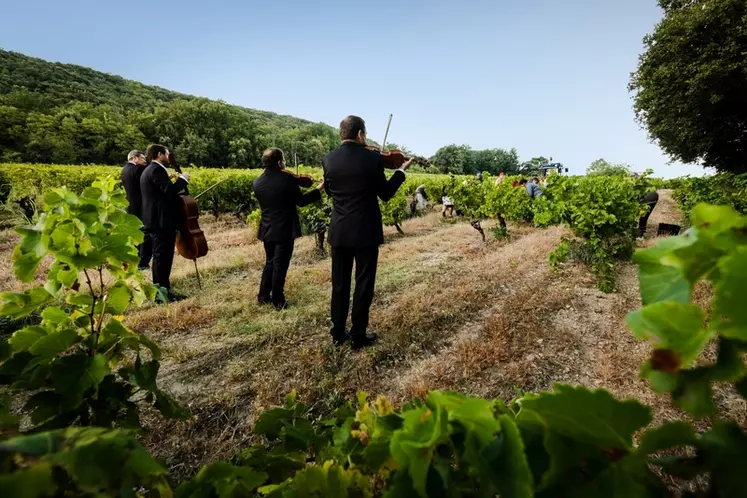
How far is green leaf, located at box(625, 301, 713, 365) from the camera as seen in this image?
36 centimetres

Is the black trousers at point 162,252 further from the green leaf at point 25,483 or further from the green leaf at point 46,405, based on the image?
the green leaf at point 25,483

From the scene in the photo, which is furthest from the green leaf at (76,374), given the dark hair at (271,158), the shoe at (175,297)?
the shoe at (175,297)

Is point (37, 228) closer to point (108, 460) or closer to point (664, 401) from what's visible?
point (108, 460)

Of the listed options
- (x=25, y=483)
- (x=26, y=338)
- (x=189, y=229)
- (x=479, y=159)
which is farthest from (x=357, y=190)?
(x=479, y=159)


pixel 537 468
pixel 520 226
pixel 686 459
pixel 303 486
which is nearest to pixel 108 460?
pixel 303 486

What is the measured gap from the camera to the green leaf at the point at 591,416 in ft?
1.29

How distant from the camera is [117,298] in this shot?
1.20m

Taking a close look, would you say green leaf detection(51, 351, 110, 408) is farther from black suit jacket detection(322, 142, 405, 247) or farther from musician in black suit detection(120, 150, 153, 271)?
musician in black suit detection(120, 150, 153, 271)

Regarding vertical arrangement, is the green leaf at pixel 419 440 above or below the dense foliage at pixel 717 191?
below

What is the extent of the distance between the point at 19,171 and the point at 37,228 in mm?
17018

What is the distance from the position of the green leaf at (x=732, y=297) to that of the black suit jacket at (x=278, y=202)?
461 cm

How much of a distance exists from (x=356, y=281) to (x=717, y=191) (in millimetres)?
14361

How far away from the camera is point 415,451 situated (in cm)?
45

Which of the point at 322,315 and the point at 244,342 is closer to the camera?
the point at 244,342
